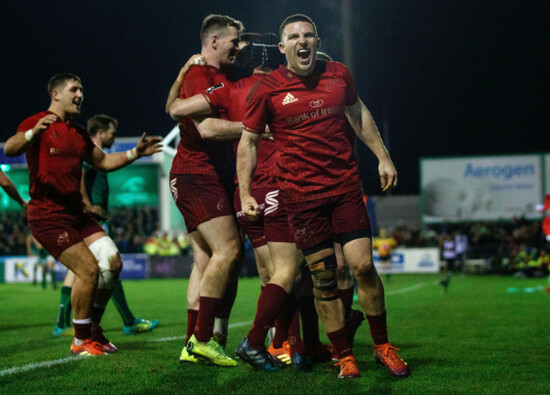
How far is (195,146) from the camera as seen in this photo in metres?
5.62

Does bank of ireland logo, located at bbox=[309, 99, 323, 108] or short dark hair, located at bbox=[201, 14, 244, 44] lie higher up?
short dark hair, located at bbox=[201, 14, 244, 44]

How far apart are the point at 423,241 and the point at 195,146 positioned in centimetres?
2825

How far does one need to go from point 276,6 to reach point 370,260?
1081 cm

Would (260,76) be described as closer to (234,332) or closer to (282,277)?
(282,277)

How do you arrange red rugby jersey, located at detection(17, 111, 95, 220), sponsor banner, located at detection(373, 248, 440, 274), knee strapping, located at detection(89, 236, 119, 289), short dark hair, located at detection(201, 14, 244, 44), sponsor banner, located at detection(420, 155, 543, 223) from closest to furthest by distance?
short dark hair, located at detection(201, 14, 244, 44) → red rugby jersey, located at detection(17, 111, 95, 220) → knee strapping, located at detection(89, 236, 119, 289) → sponsor banner, located at detection(373, 248, 440, 274) → sponsor banner, located at detection(420, 155, 543, 223)

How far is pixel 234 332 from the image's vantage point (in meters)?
7.94

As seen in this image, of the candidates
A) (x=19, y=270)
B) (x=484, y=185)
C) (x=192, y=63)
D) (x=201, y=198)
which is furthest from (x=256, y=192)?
Result: (x=484, y=185)

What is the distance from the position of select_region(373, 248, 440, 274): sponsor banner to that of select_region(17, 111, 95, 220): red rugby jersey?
23203 millimetres

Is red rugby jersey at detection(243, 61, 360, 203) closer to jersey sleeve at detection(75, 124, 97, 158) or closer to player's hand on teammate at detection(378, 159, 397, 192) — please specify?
player's hand on teammate at detection(378, 159, 397, 192)

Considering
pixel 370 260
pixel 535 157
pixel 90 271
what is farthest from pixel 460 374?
pixel 535 157

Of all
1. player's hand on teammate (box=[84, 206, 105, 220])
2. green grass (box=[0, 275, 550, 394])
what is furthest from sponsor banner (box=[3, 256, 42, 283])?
player's hand on teammate (box=[84, 206, 105, 220])

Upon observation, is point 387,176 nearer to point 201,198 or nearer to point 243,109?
point 243,109

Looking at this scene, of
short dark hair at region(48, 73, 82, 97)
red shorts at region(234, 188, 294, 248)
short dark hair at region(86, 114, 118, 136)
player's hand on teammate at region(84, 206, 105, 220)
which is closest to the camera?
red shorts at region(234, 188, 294, 248)

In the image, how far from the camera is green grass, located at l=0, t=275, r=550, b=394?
451cm
